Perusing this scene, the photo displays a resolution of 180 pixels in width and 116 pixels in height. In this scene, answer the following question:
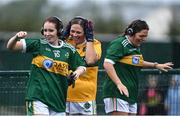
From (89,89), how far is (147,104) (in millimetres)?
3225

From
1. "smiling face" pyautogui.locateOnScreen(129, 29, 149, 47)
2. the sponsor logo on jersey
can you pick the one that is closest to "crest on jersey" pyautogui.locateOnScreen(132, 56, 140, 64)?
"smiling face" pyautogui.locateOnScreen(129, 29, 149, 47)

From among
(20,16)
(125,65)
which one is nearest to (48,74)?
(125,65)

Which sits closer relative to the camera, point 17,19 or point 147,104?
point 147,104

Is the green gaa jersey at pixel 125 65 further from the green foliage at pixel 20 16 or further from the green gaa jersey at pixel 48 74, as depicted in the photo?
the green foliage at pixel 20 16

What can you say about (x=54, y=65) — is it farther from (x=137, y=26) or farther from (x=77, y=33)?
(x=137, y=26)

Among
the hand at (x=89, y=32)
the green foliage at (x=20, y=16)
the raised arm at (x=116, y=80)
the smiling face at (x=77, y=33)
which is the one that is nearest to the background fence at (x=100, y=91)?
the smiling face at (x=77, y=33)

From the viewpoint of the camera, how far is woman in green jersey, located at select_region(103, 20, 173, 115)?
10742mm

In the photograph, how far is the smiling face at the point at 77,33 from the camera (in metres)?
10.7

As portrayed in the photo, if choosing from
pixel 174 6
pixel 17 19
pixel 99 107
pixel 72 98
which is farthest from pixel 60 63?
pixel 17 19

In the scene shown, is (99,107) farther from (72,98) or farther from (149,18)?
(149,18)

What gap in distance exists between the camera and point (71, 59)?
10359 millimetres

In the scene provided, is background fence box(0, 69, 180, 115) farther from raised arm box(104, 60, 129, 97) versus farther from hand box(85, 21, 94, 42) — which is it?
raised arm box(104, 60, 129, 97)

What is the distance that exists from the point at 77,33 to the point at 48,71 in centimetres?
94

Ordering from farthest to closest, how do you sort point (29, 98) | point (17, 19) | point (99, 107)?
point (17, 19) < point (99, 107) < point (29, 98)
